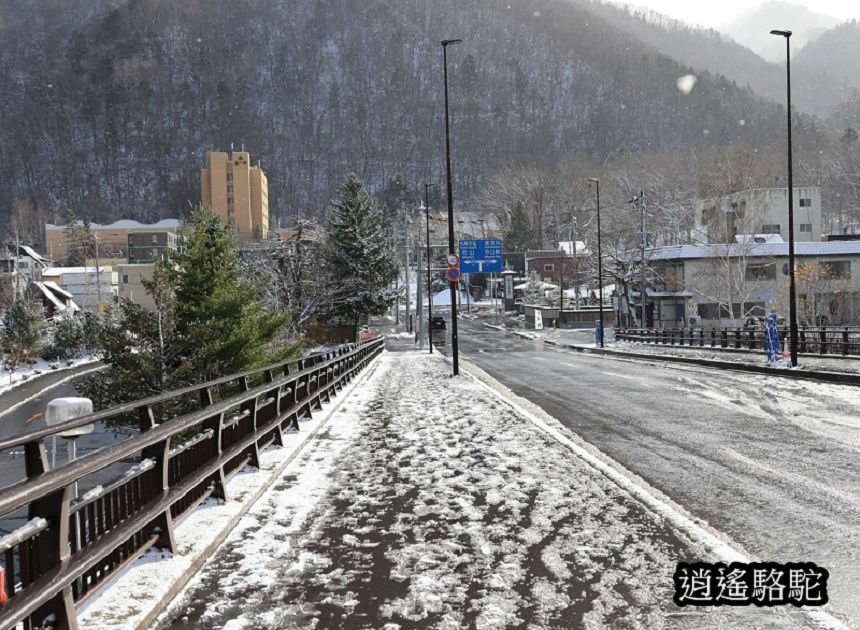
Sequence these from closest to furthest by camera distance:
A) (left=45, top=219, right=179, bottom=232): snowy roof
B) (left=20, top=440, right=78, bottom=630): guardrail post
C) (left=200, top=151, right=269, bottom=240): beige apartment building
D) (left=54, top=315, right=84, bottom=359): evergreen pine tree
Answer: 1. (left=20, top=440, right=78, bottom=630): guardrail post
2. (left=54, top=315, right=84, bottom=359): evergreen pine tree
3. (left=200, top=151, right=269, bottom=240): beige apartment building
4. (left=45, top=219, right=179, bottom=232): snowy roof

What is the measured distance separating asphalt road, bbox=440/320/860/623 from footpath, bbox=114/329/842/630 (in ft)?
1.60

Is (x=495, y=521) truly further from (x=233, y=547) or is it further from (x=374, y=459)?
(x=374, y=459)

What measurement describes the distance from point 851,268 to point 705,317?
40.8 ft

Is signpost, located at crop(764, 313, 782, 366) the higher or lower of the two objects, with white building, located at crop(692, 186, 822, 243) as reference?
lower

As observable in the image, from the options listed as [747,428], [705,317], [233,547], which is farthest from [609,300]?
[233,547]

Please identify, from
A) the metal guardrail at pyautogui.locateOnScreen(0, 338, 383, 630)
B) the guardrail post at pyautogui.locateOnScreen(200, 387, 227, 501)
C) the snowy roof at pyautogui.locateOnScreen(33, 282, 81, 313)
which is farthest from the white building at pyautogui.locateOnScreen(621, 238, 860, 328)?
the snowy roof at pyautogui.locateOnScreen(33, 282, 81, 313)

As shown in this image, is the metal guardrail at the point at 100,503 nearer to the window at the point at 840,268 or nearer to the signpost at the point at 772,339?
the signpost at the point at 772,339

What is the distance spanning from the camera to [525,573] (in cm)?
539

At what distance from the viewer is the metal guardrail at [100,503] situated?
3600 mm

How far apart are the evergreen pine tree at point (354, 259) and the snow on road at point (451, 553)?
55761mm

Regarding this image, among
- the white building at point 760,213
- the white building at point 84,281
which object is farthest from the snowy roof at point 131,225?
the white building at point 760,213

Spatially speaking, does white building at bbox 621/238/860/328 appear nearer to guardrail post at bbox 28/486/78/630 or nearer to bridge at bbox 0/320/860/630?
bridge at bbox 0/320/860/630

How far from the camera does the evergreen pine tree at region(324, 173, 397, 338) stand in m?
65.8

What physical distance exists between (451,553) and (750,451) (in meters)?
5.89
